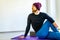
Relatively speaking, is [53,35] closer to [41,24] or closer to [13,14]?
[41,24]

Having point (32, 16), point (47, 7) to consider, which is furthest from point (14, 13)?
point (32, 16)

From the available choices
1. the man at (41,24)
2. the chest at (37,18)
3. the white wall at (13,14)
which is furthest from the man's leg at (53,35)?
the white wall at (13,14)

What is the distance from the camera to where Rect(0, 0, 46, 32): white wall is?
4.64 feet

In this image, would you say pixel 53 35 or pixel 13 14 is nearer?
pixel 53 35

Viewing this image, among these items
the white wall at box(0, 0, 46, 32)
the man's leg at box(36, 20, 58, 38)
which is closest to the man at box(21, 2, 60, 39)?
the man's leg at box(36, 20, 58, 38)

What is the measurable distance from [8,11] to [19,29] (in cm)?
21

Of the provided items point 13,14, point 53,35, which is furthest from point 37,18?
point 13,14

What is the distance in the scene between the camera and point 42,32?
96 centimetres

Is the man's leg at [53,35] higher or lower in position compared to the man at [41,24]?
lower

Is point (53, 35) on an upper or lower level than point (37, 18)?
lower

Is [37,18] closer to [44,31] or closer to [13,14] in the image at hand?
[44,31]

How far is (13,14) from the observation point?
55.8 inches

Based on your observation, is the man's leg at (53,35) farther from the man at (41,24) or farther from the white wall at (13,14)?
the white wall at (13,14)

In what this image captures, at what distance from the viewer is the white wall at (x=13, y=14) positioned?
141cm
